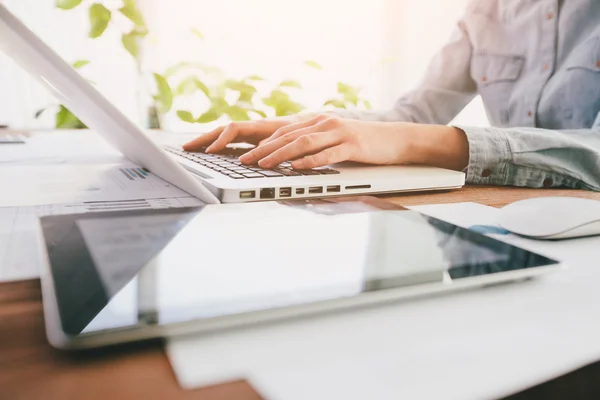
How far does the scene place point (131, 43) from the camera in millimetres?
1776

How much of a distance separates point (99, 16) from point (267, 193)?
153cm

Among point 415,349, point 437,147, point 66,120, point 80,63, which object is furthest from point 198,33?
point 415,349

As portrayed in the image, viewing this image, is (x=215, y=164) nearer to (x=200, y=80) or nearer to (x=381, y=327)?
(x=381, y=327)

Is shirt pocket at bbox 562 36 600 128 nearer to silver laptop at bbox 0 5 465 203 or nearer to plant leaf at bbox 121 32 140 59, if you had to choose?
silver laptop at bbox 0 5 465 203

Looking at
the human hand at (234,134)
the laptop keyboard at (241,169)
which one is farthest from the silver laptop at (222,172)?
the human hand at (234,134)

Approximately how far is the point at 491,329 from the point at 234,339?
0.12 meters

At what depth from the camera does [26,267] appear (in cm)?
29

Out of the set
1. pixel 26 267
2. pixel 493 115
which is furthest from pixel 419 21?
pixel 26 267

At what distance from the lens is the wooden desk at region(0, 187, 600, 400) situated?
0.17 meters

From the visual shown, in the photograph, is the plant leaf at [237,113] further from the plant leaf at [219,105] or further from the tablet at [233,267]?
the tablet at [233,267]

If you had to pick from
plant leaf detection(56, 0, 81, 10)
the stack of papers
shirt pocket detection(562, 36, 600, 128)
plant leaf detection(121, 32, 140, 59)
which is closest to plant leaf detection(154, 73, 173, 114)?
plant leaf detection(121, 32, 140, 59)

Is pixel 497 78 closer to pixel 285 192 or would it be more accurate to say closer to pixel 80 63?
pixel 285 192

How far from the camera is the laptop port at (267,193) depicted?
1.60 feet

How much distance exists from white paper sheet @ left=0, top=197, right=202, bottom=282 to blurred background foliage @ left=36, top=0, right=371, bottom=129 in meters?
1.31
